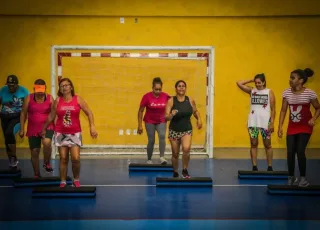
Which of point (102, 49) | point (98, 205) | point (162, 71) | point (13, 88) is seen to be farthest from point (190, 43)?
point (98, 205)

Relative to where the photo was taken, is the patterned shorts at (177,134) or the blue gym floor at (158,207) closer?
the blue gym floor at (158,207)

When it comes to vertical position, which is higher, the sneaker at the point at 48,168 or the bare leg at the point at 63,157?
the bare leg at the point at 63,157

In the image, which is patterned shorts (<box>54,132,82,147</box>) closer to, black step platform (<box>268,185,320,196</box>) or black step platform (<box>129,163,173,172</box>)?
black step platform (<box>129,163,173,172</box>)

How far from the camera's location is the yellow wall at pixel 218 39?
1134 centimetres

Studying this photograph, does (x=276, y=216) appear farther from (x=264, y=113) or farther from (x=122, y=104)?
(x=122, y=104)

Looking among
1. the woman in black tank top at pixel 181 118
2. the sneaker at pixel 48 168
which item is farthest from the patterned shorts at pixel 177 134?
the sneaker at pixel 48 168

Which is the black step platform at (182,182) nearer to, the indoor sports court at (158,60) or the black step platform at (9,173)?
the indoor sports court at (158,60)

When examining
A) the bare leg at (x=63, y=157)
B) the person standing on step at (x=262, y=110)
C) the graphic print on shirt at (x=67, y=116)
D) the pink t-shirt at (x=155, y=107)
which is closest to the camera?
the graphic print on shirt at (x=67, y=116)

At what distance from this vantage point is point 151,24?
1143 centimetres

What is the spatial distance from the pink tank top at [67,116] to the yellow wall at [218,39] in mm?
4556

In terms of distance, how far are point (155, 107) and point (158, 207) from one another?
3.11m

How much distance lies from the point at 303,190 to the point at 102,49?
585 centimetres

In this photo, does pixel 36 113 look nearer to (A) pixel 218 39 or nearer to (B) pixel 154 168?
(B) pixel 154 168

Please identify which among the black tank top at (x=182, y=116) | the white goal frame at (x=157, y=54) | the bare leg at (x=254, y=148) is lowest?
the bare leg at (x=254, y=148)
